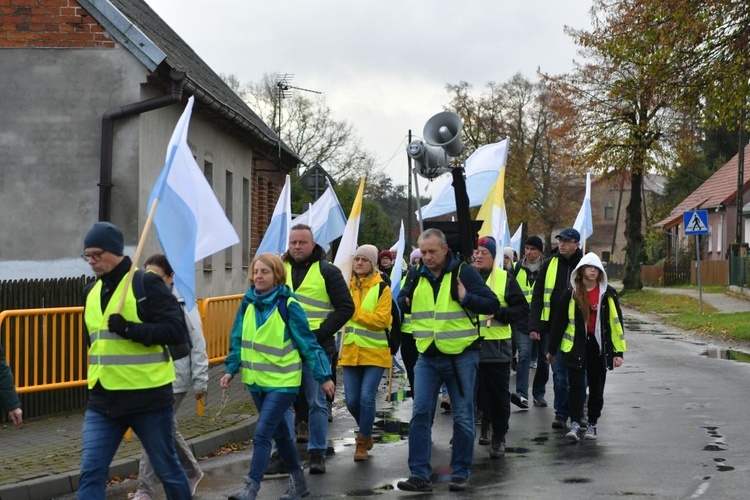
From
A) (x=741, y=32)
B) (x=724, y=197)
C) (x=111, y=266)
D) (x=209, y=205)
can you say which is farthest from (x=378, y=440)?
(x=724, y=197)

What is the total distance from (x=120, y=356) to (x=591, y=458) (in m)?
4.54

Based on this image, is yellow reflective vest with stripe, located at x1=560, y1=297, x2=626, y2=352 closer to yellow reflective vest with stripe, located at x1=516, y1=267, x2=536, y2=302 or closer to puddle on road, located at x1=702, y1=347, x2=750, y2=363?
yellow reflective vest with stripe, located at x1=516, y1=267, x2=536, y2=302

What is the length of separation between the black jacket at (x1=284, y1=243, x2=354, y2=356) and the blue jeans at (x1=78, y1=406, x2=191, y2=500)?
2.66 metres

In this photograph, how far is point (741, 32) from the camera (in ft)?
69.2

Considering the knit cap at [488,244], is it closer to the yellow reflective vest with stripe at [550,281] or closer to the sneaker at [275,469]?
the yellow reflective vest with stripe at [550,281]

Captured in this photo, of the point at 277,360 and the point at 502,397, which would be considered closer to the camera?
the point at 277,360

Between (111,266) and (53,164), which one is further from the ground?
(53,164)

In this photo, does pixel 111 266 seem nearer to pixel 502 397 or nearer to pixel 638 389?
pixel 502 397

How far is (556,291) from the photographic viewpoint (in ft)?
38.3

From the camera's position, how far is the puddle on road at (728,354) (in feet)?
63.7

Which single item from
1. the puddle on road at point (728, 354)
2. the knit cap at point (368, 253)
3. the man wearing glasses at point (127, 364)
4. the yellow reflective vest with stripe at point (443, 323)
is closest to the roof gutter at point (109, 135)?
the knit cap at point (368, 253)

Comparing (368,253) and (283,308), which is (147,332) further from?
(368,253)

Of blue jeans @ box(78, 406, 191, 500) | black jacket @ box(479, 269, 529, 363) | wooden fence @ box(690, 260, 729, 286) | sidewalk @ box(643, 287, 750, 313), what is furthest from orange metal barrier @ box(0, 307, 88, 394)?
wooden fence @ box(690, 260, 729, 286)

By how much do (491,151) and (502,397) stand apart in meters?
3.10
